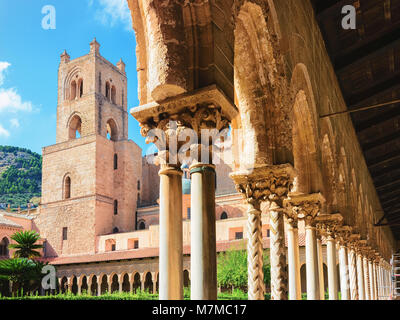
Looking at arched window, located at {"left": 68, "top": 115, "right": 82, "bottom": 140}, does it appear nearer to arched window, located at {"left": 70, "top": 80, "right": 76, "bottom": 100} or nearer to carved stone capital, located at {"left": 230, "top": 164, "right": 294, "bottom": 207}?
arched window, located at {"left": 70, "top": 80, "right": 76, "bottom": 100}

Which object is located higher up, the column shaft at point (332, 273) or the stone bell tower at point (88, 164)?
the stone bell tower at point (88, 164)

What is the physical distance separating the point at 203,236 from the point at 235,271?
20.9m

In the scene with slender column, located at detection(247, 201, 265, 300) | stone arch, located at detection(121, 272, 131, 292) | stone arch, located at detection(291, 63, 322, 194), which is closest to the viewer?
slender column, located at detection(247, 201, 265, 300)

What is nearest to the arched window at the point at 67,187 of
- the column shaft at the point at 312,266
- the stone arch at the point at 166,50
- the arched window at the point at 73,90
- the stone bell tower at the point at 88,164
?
the stone bell tower at the point at 88,164

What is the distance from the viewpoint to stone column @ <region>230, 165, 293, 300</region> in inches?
179

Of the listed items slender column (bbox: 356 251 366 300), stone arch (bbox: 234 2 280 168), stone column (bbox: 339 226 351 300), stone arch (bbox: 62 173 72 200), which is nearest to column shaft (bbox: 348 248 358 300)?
stone column (bbox: 339 226 351 300)

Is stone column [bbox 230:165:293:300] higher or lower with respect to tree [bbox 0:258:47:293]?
higher

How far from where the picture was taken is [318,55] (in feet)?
23.9

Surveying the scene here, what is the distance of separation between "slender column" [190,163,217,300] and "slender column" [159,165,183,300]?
92mm

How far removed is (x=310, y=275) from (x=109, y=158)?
33.8 m

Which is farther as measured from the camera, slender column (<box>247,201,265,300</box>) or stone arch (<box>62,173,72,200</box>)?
stone arch (<box>62,173,72,200</box>)

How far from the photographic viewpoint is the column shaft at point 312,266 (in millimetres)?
6199

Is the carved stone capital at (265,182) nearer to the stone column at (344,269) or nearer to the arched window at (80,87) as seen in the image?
the stone column at (344,269)

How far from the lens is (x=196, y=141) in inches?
117
